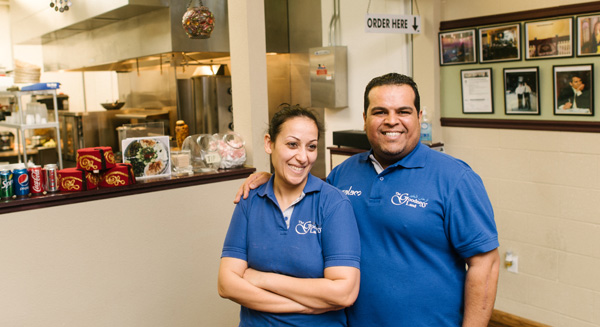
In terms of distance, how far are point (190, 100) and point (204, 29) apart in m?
2.67

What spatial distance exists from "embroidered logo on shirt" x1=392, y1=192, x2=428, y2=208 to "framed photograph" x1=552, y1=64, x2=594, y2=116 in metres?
2.27

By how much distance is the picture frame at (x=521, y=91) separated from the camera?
3.67 metres

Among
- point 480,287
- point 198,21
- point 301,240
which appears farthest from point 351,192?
point 198,21

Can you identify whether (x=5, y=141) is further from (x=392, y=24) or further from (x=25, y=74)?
(x=392, y=24)

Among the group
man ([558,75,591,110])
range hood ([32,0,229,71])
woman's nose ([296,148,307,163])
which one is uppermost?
range hood ([32,0,229,71])

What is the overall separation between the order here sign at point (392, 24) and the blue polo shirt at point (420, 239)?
2.13 metres

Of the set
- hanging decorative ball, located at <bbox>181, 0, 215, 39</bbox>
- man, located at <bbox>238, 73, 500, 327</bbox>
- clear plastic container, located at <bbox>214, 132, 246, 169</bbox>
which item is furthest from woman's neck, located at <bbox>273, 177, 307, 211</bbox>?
hanging decorative ball, located at <bbox>181, 0, 215, 39</bbox>

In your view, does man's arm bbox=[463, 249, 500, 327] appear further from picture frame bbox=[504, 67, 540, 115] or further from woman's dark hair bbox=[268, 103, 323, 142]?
picture frame bbox=[504, 67, 540, 115]

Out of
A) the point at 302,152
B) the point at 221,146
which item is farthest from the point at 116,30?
the point at 302,152

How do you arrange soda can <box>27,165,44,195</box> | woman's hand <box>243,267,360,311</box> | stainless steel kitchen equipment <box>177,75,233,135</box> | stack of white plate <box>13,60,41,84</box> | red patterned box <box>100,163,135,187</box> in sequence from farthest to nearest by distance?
stack of white plate <box>13,60,41,84</box>, stainless steel kitchen equipment <box>177,75,233,135</box>, red patterned box <box>100,163,135,187</box>, soda can <box>27,165,44,195</box>, woman's hand <box>243,267,360,311</box>

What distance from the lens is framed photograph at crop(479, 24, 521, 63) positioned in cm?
373

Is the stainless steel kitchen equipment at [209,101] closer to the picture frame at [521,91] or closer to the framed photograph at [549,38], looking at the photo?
the picture frame at [521,91]

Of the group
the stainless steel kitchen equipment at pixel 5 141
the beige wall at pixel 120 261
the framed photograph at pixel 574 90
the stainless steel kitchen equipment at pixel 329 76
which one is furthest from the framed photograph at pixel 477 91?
the stainless steel kitchen equipment at pixel 5 141

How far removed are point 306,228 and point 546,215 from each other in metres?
2.70
